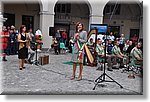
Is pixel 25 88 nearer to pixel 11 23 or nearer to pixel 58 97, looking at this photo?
pixel 58 97

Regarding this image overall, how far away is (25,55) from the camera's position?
27.6 feet

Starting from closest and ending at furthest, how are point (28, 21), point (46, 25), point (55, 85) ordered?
point (55, 85) < point (46, 25) < point (28, 21)

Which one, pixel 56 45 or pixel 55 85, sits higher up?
pixel 56 45

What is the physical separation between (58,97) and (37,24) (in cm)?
1619

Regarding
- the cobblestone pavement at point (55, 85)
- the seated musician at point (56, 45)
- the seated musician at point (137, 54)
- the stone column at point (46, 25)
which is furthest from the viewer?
the stone column at point (46, 25)

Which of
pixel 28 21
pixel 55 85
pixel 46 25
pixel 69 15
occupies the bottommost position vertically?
pixel 55 85

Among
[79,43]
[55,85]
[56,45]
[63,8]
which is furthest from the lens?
[63,8]

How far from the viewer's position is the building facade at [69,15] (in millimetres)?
17594

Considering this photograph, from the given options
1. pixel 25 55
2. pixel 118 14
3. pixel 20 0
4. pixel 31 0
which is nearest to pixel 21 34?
pixel 25 55

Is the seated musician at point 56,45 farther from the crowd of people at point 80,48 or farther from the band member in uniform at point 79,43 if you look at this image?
the band member in uniform at point 79,43

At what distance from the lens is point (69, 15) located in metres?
21.7

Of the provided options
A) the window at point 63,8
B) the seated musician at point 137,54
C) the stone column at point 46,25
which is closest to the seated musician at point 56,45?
the stone column at point 46,25

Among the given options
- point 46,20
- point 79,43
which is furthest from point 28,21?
point 79,43

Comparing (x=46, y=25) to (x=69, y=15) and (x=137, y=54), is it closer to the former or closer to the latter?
(x=69, y=15)
